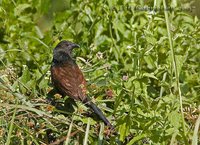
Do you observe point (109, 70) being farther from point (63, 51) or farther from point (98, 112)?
point (98, 112)

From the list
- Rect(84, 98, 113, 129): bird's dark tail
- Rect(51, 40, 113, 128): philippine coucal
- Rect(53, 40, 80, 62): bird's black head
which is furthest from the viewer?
Rect(53, 40, 80, 62): bird's black head

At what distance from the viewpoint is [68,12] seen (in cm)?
620

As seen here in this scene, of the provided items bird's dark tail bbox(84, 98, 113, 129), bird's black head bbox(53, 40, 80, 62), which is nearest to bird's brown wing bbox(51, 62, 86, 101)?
bird's dark tail bbox(84, 98, 113, 129)

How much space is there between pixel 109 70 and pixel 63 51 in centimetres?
34

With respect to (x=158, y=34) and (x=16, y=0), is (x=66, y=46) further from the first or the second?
(x=16, y=0)

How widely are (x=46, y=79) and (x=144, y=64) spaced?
1.19m

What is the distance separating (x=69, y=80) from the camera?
4570 millimetres

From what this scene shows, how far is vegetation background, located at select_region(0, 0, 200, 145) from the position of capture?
3891 millimetres

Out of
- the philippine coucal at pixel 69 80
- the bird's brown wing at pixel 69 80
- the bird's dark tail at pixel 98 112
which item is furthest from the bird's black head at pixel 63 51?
the bird's dark tail at pixel 98 112

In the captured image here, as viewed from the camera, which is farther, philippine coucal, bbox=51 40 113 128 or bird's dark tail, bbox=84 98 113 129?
philippine coucal, bbox=51 40 113 128

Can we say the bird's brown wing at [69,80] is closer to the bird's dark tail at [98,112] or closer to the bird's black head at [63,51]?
the bird's dark tail at [98,112]

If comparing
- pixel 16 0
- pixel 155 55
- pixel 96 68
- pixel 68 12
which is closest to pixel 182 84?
pixel 155 55

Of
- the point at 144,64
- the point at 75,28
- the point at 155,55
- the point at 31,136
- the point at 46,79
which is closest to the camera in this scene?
the point at 31,136

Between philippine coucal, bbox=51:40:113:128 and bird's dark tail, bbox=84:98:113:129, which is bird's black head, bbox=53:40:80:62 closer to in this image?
philippine coucal, bbox=51:40:113:128
